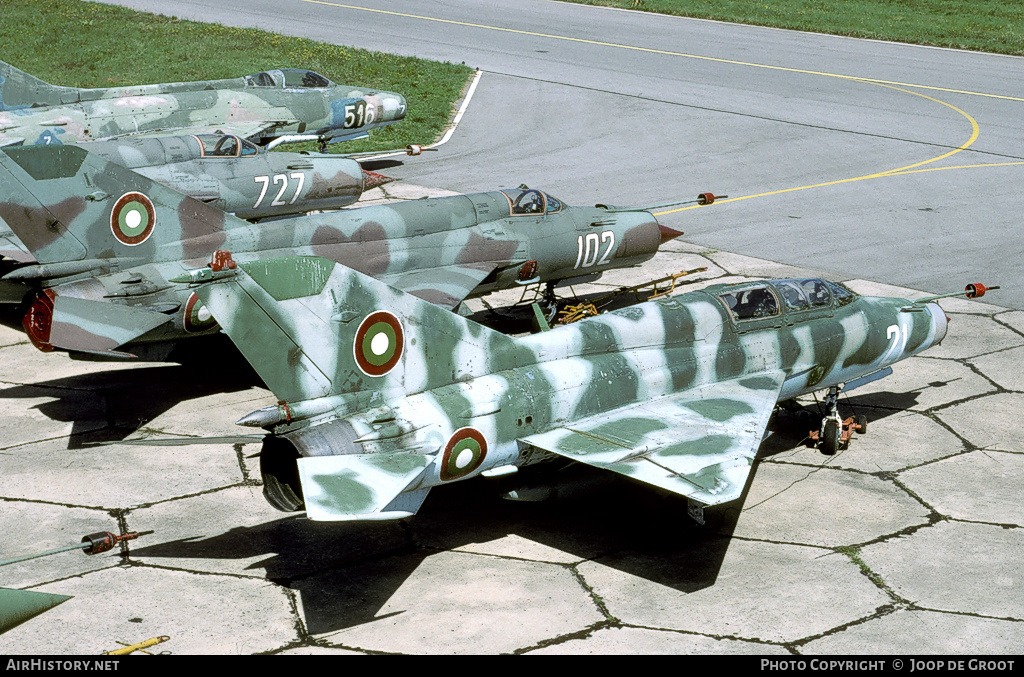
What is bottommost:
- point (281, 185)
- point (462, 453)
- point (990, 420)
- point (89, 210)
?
point (990, 420)

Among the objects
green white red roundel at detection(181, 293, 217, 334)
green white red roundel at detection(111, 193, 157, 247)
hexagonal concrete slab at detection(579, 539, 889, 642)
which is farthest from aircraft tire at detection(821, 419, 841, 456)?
green white red roundel at detection(111, 193, 157, 247)

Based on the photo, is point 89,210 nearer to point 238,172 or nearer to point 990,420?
point 238,172

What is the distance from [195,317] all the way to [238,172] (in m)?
7.06

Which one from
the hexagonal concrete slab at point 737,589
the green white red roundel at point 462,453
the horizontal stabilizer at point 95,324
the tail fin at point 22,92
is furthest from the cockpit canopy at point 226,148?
the hexagonal concrete slab at point 737,589

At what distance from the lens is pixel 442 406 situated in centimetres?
1248

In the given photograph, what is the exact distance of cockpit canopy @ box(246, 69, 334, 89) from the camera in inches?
1175

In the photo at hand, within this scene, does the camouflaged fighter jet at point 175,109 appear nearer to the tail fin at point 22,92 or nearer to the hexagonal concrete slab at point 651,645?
the tail fin at point 22,92

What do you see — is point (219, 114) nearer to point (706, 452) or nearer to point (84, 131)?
point (84, 131)

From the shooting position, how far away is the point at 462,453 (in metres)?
12.4

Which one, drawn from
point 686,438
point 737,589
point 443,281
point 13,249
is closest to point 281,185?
→ point 13,249

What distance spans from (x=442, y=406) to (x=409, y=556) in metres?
1.82

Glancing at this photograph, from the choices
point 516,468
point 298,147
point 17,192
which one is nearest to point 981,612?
point 516,468

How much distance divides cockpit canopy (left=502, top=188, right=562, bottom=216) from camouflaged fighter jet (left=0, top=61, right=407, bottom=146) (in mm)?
10945

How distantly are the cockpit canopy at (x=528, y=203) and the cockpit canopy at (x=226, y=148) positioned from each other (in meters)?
6.56
